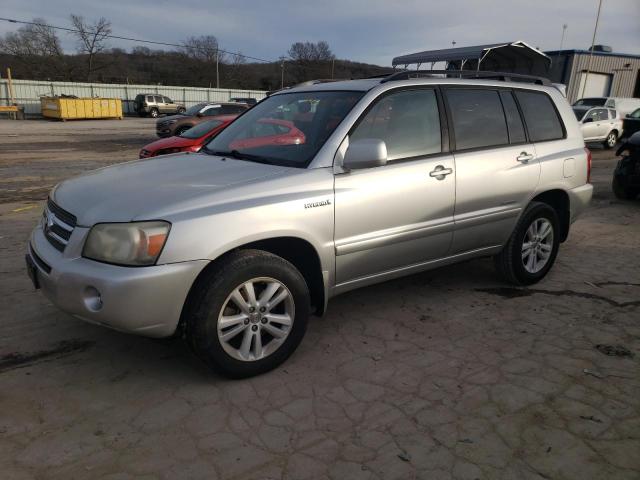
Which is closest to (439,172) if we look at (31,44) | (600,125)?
(600,125)

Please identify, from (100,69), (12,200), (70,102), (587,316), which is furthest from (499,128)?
(100,69)

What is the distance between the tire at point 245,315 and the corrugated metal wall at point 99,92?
36812 mm

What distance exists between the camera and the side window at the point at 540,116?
4.31 metres

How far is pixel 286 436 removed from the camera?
96.7 inches

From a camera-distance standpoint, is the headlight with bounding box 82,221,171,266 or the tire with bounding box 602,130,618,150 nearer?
the headlight with bounding box 82,221,171,266

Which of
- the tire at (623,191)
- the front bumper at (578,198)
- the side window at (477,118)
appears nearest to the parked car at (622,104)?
the tire at (623,191)

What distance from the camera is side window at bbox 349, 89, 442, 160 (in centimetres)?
337

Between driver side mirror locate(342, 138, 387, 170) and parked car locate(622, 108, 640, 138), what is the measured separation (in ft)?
64.6

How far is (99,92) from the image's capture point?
44344 millimetres

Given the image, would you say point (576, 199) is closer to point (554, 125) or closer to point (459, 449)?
point (554, 125)

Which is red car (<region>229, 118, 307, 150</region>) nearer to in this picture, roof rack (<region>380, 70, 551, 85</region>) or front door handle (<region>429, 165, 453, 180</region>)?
roof rack (<region>380, 70, 551, 85</region>)

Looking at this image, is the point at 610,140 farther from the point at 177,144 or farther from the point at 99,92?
the point at 99,92

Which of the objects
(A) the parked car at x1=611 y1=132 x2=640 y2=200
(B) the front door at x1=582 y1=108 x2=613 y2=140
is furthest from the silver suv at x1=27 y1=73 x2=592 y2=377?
(B) the front door at x1=582 y1=108 x2=613 y2=140

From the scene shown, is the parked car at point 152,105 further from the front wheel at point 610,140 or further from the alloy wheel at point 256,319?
the alloy wheel at point 256,319
